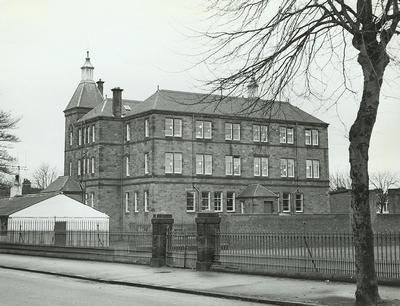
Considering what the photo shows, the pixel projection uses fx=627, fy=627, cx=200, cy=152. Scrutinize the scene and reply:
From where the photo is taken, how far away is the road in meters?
14.4

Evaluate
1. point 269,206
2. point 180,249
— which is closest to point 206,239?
point 180,249

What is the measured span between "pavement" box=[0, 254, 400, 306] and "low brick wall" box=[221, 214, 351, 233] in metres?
26.8

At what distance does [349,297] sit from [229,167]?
53002 mm

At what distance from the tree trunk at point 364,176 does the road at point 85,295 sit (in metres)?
2.82

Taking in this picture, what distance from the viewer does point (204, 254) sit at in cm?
2238

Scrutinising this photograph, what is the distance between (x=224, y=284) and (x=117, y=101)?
52.6 metres

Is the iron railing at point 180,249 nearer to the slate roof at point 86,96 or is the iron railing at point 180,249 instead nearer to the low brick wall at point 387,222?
the low brick wall at point 387,222

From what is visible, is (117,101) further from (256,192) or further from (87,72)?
(256,192)

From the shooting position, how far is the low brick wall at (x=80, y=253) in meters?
26.5

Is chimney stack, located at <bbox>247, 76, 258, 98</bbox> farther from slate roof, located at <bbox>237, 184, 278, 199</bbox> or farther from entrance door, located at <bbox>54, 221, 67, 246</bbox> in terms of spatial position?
slate roof, located at <bbox>237, 184, 278, 199</bbox>

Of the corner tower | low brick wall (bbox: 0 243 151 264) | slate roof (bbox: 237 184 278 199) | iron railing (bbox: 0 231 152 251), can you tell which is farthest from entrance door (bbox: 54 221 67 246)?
the corner tower

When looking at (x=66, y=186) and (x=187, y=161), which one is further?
(x=66, y=186)

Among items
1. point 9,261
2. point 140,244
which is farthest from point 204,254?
point 9,261

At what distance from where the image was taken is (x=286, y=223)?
5362cm
